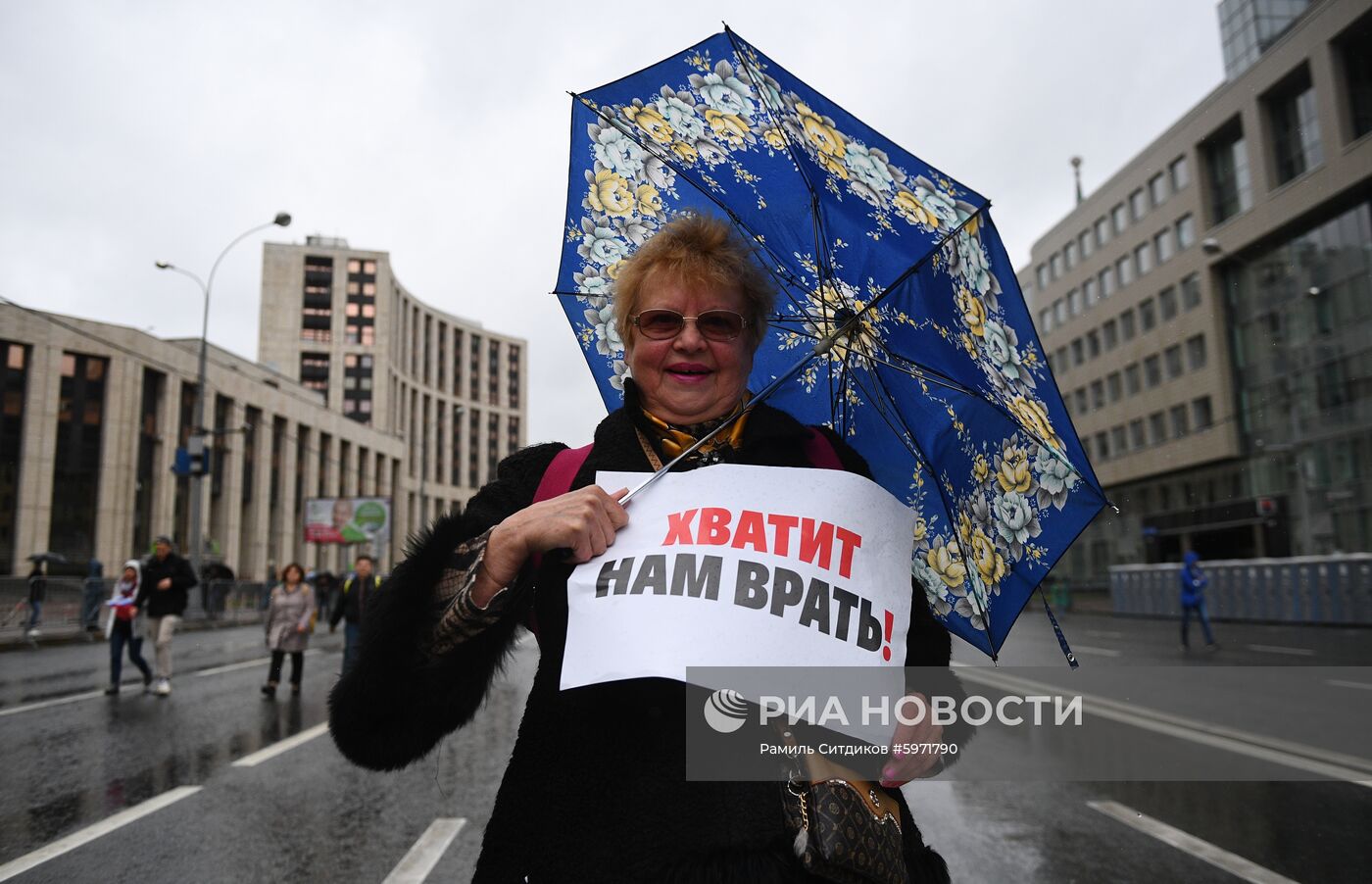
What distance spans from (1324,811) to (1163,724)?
3.03 meters

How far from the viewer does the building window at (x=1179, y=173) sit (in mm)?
43531

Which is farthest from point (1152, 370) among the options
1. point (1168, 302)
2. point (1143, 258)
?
point (1143, 258)

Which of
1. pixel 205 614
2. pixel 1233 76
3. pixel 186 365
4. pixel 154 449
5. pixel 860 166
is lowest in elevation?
pixel 205 614

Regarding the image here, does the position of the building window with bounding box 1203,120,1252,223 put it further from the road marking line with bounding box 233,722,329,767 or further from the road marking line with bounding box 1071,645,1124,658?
the road marking line with bounding box 233,722,329,767

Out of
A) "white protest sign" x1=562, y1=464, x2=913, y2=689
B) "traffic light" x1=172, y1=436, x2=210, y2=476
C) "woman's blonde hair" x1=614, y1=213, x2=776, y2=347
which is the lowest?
"white protest sign" x1=562, y1=464, x2=913, y2=689

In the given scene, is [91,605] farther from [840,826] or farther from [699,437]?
[840,826]

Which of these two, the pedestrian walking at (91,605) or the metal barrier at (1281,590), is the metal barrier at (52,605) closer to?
the pedestrian walking at (91,605)

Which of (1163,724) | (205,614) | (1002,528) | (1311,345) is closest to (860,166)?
(1002,528)

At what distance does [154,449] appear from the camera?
48.8 meters

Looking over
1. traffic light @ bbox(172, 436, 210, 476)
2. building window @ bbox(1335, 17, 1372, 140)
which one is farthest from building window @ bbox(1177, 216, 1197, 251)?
traffic light @ bbox(172, 436, 210, 476)

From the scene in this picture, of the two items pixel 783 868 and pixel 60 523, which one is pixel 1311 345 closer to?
pixel 783 868

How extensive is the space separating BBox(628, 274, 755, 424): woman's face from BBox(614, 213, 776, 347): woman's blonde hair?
23mm

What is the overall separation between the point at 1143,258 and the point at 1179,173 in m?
4.92

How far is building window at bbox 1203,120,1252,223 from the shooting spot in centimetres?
3906
